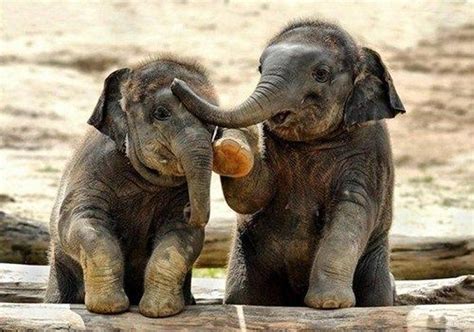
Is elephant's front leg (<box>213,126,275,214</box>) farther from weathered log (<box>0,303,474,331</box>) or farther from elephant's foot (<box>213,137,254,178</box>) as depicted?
weathered log (<box>0,303,474,331</box>)

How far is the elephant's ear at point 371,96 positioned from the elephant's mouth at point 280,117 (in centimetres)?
32

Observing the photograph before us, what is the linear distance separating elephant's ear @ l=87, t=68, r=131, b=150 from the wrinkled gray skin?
45 cm

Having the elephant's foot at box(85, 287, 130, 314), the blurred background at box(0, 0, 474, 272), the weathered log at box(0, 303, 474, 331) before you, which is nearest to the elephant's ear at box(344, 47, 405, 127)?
the weathered log at box(0, 303, 474, 331)

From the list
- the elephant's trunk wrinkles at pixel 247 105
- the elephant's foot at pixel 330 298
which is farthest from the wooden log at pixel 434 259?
the elephant's trunk wrinkles at pixel 247 105

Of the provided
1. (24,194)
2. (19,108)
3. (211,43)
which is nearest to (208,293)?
(24,194)

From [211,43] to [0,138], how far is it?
16.0 feet

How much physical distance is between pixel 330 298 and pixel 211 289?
1.71 m

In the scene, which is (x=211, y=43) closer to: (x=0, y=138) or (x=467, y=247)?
(x=0, y=138)

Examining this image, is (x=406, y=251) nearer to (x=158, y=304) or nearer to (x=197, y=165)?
(x=158, y=304)

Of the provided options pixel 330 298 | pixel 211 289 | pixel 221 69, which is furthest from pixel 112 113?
pixel 221 69

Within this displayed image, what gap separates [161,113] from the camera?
625 centimetres

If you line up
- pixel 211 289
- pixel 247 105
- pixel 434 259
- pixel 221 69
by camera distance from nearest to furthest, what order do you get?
1. pixel 247 105
2. pixel 211 289
3. pixel 434 259
4. pixel 221 69

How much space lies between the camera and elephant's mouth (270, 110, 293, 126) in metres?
6.33

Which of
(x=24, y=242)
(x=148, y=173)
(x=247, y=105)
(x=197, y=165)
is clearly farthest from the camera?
(x=24, y=242)
